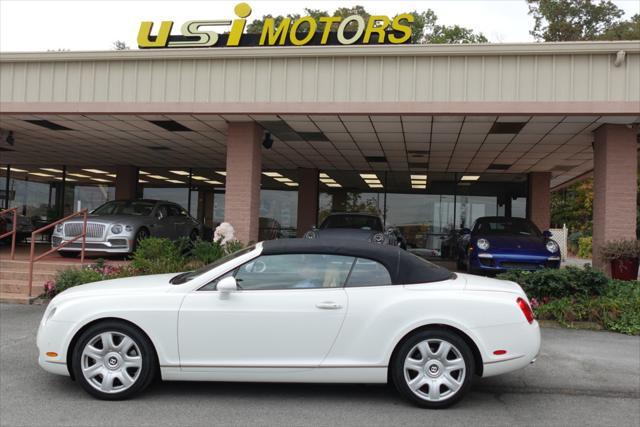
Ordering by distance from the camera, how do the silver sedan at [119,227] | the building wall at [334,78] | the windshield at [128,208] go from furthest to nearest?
the windshield at [128,208]
the silver sedan at [119,227]
the building wall at [334,78]

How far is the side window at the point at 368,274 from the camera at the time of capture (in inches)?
186

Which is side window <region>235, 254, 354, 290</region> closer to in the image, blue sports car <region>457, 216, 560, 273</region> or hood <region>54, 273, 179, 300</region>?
hood <region>54, 273, 179, 300</region>

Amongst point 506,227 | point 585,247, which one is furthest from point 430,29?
point 506,227

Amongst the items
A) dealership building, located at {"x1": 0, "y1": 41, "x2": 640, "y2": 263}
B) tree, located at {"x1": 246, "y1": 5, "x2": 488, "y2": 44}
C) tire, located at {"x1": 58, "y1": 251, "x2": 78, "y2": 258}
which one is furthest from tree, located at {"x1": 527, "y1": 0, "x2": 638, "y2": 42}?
tire, located at {"x1": 58, "y1": 251, "x2": 78, "y2": 258}

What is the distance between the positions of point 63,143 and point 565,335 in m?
14.5

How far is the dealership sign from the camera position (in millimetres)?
10734

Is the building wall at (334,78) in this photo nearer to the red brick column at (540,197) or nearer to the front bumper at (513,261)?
the front bumper at (513,261)

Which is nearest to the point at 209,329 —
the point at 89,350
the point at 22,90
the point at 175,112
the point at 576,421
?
the point at 89,350

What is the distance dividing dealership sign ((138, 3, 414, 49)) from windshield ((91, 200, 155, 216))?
4.23 metres

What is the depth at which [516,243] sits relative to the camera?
11453 mm

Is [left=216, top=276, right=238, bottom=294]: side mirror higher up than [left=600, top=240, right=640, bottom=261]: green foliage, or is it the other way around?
[left=600, top=240, right=640, bottom=261]: green foliage

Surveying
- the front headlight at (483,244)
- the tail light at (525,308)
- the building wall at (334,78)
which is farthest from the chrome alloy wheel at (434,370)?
the front headlight at (483,244)

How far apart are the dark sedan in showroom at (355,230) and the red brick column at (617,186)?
434cm

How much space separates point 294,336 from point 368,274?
2.73ft
